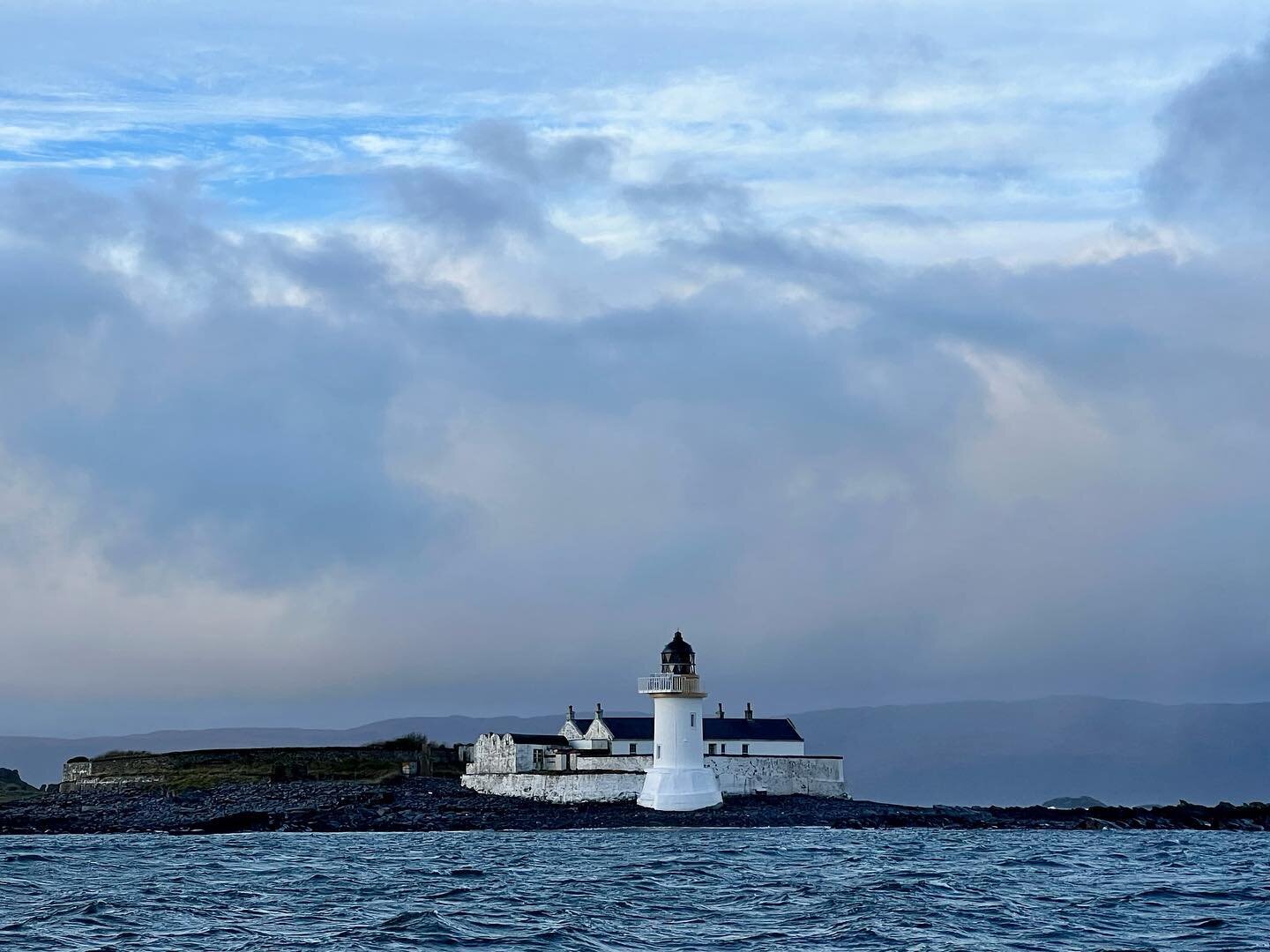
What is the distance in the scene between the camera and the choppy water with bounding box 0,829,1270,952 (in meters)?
31.9

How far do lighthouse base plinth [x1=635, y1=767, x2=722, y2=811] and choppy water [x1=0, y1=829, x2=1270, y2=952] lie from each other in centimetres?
1020

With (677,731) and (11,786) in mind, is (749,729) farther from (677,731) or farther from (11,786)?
(11,786)

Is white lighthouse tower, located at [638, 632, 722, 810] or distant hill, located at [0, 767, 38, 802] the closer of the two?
white lighthouse tower, located at [638, 632, 722, 810]

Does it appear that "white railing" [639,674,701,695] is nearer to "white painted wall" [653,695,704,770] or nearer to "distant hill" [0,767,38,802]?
"white painted wall" [653,695,704,770]

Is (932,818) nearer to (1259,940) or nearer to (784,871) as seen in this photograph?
(784,871)

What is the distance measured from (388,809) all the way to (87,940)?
39.4 metres

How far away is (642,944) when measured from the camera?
100 ft

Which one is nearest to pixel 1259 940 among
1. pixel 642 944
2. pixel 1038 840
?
pixel 642 944

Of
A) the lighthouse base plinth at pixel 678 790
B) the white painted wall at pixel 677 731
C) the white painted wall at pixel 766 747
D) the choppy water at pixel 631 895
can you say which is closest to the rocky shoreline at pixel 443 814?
the lighthouse base plinth at pixel 678 790

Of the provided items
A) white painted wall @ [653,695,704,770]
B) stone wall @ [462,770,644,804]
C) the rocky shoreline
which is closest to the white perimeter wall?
stone wall @ [462,770,644,804]

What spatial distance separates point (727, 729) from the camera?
3162 inches

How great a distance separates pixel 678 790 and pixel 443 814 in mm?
10398

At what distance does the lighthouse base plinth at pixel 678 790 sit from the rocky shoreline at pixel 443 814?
2.83 ft

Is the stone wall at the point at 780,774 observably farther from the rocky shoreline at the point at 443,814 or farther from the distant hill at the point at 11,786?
the distant hill at the point at 11,786
